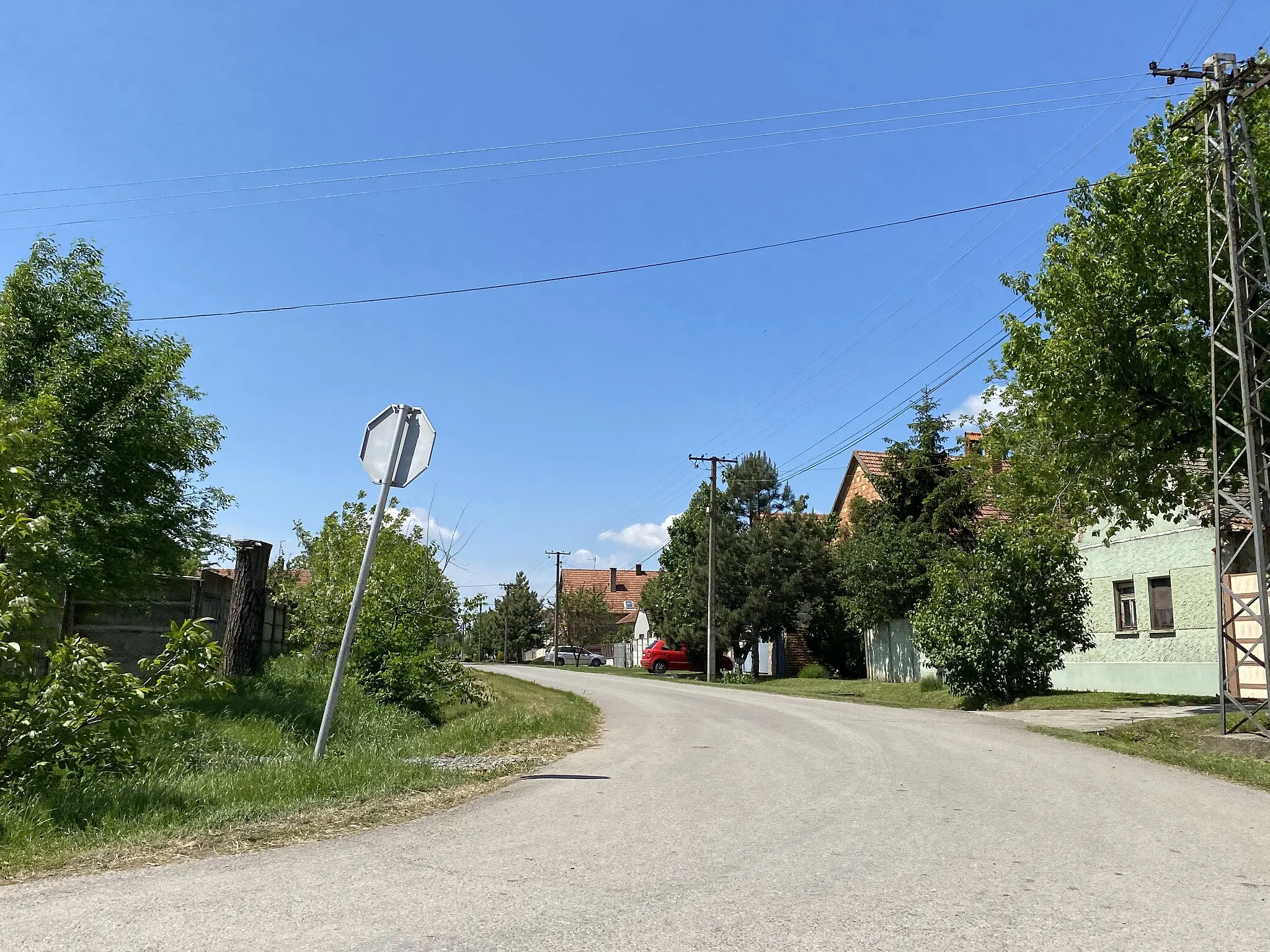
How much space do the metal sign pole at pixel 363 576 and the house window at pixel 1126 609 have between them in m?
19.7

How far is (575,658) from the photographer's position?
70000mm

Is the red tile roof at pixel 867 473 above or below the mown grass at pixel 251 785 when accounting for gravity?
above

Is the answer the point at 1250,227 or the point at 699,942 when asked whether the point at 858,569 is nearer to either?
the point at 1250,227

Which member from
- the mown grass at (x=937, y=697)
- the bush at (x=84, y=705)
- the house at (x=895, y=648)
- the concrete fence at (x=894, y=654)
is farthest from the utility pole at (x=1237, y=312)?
the concrete fence at (x=894, y=654)

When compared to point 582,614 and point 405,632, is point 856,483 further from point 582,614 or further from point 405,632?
point 582,614

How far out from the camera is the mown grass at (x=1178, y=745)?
32.0 ft

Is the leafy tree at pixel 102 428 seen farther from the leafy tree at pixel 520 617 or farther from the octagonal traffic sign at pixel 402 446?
the leafy tree at pixel 520 617

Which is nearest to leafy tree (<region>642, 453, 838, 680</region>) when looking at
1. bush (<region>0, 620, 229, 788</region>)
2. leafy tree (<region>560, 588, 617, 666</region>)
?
bush (<region>0, 620, 229, 788</region>)

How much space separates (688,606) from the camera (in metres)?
41.1

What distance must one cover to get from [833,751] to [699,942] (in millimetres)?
7446

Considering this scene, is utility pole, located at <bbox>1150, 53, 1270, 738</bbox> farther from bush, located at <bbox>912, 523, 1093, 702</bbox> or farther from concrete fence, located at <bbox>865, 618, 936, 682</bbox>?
concrete fence, located at <bbox>865, 618, 936, 682</bbox>

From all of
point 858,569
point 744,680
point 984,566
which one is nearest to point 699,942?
point 984,566

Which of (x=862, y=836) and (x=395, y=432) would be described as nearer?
(x=862, y=836)

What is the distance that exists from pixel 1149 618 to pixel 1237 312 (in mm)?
12262
